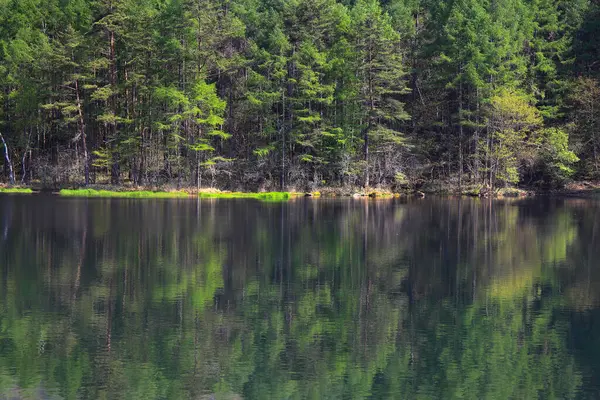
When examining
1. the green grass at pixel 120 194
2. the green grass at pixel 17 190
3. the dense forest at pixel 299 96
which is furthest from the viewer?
the dense forest at pixel 299 96

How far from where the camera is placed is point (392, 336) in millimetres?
16031

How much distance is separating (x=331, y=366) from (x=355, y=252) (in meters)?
14.9

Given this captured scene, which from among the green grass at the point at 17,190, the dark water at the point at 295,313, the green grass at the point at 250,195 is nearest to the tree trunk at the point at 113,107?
the green grass at the point at 17,190

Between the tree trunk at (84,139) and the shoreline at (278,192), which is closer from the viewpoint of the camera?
the shoreline at (278,192)

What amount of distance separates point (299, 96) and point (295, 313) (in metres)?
55.4

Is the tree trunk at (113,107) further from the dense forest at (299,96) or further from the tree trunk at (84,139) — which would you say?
the tree trunk at (84,139)

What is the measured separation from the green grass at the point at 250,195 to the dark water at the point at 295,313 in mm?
27432

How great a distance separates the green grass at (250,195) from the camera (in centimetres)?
6324

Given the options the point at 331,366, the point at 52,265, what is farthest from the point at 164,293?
the point at 331,366

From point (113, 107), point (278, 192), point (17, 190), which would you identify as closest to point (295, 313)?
point (278, 192)

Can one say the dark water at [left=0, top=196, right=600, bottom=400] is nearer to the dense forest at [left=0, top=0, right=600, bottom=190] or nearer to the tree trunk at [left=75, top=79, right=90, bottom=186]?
the tree trunk at [left=75, top=79, right=90, bottom=186]

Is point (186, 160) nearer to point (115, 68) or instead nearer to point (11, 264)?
point (115, 68)

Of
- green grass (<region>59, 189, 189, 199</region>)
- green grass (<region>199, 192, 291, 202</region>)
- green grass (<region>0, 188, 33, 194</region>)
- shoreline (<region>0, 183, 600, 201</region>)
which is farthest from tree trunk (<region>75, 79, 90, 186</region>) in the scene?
green grass (<region>199, 192, 291, 202</region>)

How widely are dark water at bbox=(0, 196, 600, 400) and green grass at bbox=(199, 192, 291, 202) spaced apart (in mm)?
27432
